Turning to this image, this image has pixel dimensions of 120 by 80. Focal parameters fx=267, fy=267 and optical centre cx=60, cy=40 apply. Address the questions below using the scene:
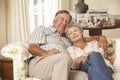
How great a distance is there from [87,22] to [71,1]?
1.13 meters

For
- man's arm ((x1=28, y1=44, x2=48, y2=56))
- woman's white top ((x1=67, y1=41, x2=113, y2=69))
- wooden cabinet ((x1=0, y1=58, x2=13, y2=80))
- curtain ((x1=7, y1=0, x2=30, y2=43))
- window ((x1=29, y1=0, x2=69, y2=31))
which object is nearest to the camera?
man's arm ((x1=28, y1=44, x2=48, y2=56))

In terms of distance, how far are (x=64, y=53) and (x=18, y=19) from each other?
1.63 metres

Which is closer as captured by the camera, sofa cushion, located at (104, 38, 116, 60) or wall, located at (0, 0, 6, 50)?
sofa cushion, located at (104, 38, 116, 60)

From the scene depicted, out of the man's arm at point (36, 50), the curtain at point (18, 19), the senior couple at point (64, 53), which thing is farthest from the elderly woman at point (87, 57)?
the curtain at point (18, 19)

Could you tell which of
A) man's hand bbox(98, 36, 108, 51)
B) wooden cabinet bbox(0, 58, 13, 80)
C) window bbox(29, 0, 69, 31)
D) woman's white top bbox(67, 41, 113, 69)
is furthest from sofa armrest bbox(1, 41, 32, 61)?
window bbox(29, 0, 69, 31)

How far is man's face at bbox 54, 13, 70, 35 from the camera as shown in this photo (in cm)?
265

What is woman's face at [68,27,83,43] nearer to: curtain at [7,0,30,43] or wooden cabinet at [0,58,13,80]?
wooden cabinet at [0,58,13,80]

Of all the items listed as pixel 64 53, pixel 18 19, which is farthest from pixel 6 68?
pixel 64 53

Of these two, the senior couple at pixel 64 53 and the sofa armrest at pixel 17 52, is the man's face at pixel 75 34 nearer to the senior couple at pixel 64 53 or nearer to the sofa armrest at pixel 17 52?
the senior couple at pixel 64 53

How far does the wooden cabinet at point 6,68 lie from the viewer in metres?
3.21

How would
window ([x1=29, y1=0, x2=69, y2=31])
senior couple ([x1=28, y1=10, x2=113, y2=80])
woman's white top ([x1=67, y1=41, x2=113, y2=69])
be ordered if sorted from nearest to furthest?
1. senior couple ([x1=28, y1=10, x2=113, y2=80])
2. woman's white top ([x1=67, y1=41, x2=113, y2=69])
3. window ([x1=29, y1=0, x2=69, y2=31])

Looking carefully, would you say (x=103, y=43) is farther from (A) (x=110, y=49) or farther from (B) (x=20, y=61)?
(B) (x=20, y=61)

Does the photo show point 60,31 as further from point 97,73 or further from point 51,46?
point 97,73

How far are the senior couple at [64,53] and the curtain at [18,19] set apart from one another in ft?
3.58
